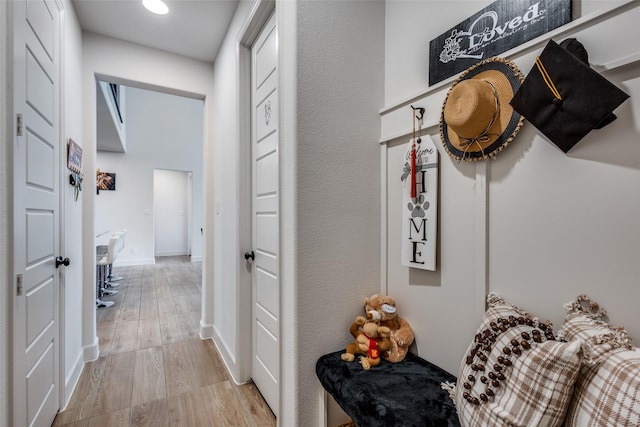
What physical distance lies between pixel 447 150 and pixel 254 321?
1.58 metres

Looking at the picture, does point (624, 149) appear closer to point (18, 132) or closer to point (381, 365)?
point (381, 365)

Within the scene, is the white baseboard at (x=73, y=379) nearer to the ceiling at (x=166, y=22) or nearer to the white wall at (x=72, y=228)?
the white wall at (x=72, y=228)

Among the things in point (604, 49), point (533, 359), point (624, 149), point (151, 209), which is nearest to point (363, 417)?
point (533, 359)

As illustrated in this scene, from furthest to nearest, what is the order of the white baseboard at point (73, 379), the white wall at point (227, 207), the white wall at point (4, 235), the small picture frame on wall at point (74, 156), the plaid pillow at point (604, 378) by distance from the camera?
the white wall at point (227, 207) → the small picture frame on wall at point (74, 156) → the white baseboard at point (73, 379) → the white wall at point (4, 235) → the plaid pillow at point (604, 378)

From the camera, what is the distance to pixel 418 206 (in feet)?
4.15

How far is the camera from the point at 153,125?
6.66 metres

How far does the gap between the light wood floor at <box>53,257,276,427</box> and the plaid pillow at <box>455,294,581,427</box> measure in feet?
4.12

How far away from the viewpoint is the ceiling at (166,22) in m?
2.09

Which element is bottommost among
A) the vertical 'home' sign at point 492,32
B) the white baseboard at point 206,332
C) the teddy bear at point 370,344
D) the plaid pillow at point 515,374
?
the white baseboard at point 206,332

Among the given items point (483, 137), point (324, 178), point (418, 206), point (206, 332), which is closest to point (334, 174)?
point (324, 178)

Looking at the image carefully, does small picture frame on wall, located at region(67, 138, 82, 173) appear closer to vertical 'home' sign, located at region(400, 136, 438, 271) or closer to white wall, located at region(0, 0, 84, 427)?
white wall, located at region(0, 0, 84, 427)

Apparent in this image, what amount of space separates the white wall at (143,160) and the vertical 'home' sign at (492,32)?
626 cm

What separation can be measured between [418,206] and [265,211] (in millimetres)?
927

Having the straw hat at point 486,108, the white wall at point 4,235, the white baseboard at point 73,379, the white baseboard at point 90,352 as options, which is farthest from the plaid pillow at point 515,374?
the white baseboard at point 90,352
